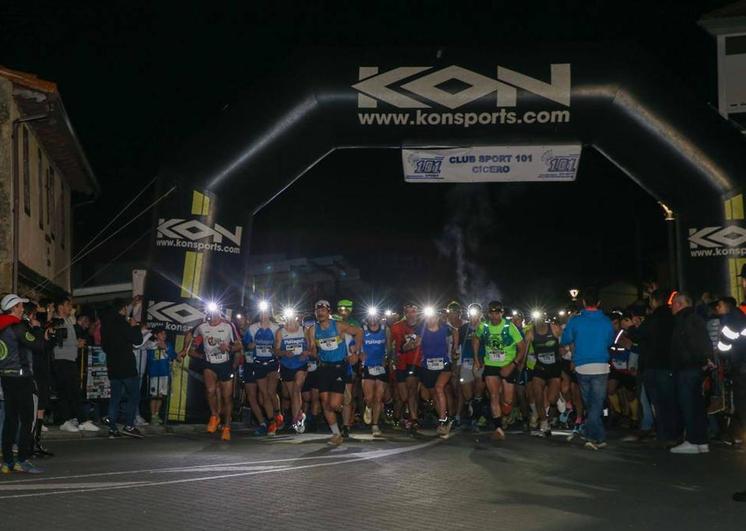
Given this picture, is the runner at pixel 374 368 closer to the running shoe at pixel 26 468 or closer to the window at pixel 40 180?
the running shoe at pixel 26 468

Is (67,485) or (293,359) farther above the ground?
(293,359)

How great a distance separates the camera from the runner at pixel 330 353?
14938 millimetres

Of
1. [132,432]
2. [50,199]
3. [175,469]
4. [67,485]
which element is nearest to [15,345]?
[67,485]

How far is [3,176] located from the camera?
20688 mm

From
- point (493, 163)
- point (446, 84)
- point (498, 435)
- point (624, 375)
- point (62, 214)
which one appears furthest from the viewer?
point (62, 214)

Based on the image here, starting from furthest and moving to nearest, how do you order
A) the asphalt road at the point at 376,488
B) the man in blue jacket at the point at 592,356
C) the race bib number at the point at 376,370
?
the race bib number at the point at 376,370
the man in blue jacket at the point at 592,356
the asphalt road at the point at 376,488

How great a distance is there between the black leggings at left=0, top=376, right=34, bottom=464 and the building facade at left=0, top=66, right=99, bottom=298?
749cm

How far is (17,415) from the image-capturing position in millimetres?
11031

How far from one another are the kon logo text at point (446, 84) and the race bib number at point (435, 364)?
394 centimetres

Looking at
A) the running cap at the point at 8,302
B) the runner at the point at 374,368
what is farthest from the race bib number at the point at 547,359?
the running cap at the point at 8,302

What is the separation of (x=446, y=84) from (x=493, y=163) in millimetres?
1537

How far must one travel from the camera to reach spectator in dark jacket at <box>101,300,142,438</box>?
15.4 meters

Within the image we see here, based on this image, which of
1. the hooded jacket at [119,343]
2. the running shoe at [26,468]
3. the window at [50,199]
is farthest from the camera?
the window at [50,199]

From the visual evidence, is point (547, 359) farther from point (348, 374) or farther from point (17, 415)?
point (17, 415)
